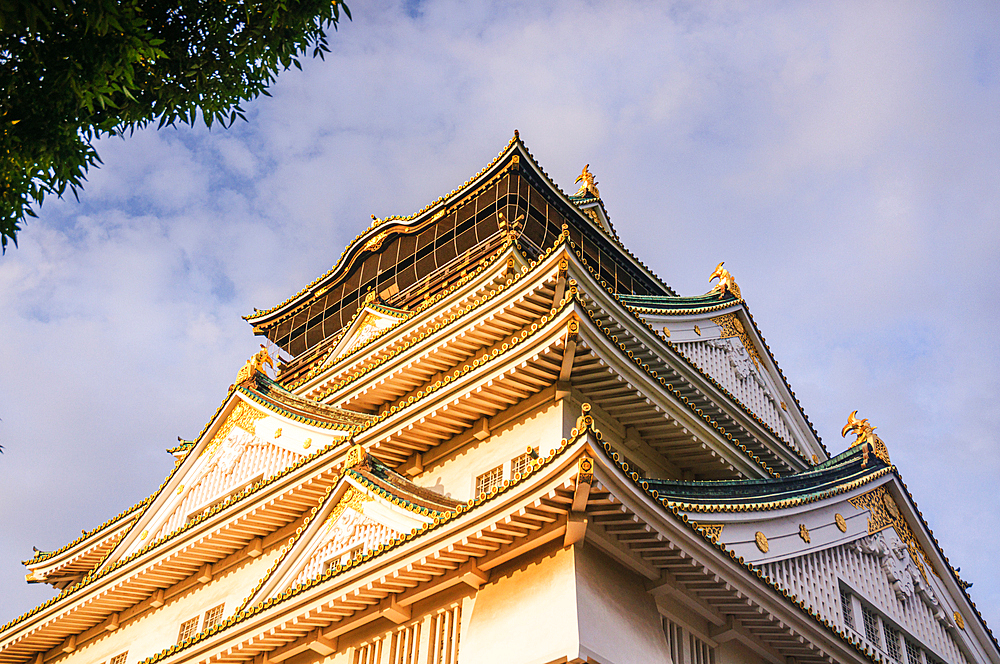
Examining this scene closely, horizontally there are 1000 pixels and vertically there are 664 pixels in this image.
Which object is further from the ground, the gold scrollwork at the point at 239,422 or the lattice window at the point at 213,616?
the gold scrollwork at the point at 239,422

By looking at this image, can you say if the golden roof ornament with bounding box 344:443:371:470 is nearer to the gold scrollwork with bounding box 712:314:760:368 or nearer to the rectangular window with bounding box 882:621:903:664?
the rectangular window with bounding box 882:621:903:664

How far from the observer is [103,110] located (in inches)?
311

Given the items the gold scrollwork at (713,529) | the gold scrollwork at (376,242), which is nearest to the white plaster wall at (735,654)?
the gold scrollwork at (713,529)

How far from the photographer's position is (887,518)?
17.2m

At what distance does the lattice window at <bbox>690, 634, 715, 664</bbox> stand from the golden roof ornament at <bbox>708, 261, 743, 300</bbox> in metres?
12.9

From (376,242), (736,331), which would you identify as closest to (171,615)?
(376,242)

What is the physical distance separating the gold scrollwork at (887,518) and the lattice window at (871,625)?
1.56 m

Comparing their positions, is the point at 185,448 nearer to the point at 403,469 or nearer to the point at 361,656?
the point at 403,469

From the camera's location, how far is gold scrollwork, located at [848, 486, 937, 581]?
16.6 m

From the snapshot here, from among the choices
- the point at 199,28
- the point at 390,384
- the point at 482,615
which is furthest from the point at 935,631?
the point at 199,28

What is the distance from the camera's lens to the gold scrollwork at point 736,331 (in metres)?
23.2

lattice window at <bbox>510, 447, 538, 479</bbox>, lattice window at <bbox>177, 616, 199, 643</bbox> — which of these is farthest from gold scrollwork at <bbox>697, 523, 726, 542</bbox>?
lattice window at <bbox>177, 616, 199, 643</bbox>

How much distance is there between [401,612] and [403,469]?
16.1 feet

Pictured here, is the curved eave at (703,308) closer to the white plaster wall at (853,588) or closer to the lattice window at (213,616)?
the white plaster wall at (853,588)
